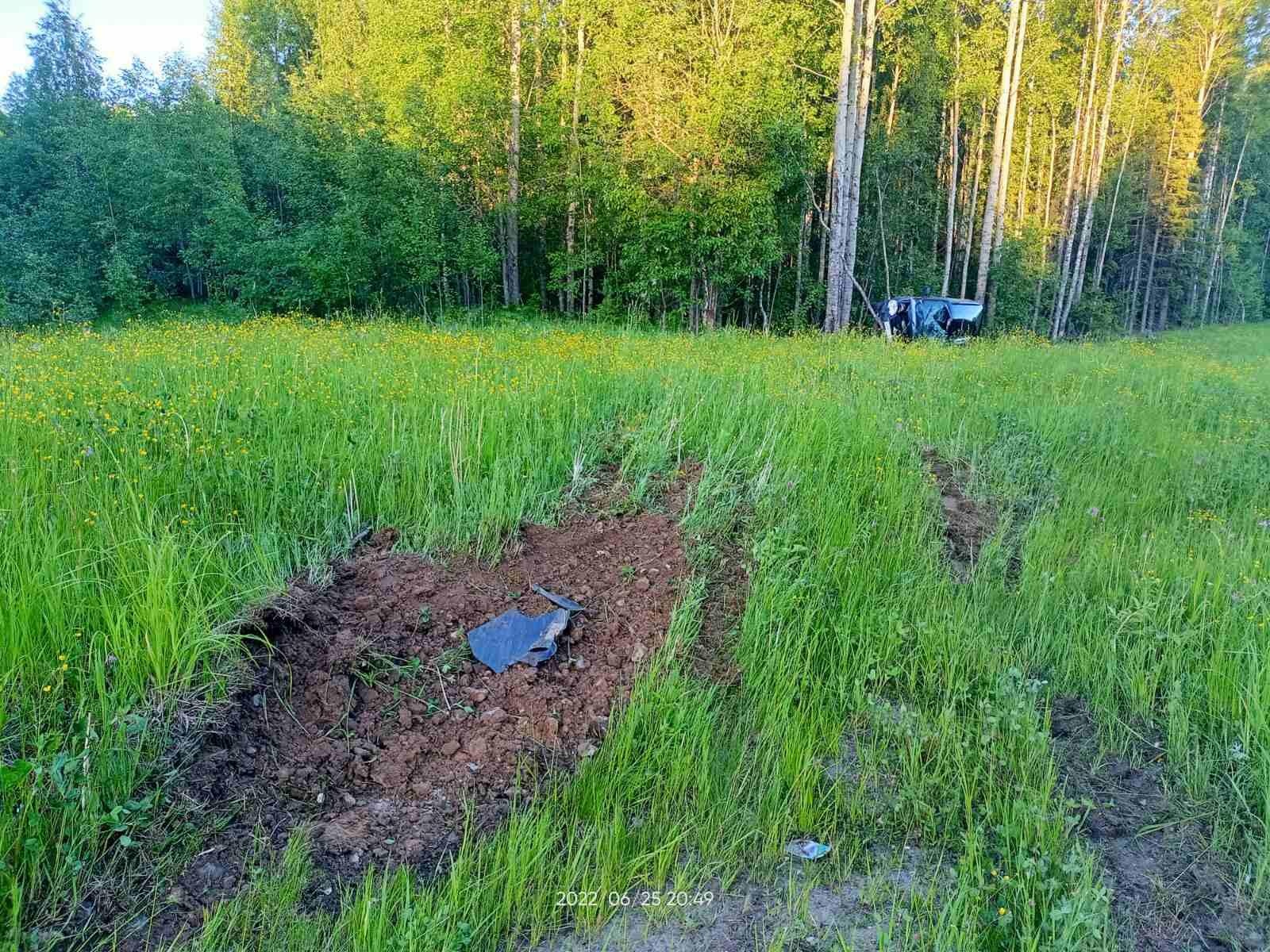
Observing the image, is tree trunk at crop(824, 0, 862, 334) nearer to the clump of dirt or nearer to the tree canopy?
the tree canopy

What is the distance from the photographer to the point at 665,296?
18.9 meters

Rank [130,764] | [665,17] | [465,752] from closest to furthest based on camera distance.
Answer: [130,764] < [465,752] < [665,17]

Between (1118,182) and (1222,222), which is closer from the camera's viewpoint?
(1118,182)

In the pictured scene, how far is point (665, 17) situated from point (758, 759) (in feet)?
56.2

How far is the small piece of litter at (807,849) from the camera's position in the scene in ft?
8.22

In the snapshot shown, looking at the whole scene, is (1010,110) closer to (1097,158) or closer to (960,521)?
(1097,158)

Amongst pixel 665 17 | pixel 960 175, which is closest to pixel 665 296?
pixel 665 17

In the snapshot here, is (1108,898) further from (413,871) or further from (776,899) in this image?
(413,871)

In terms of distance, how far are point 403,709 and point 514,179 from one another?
1883cm

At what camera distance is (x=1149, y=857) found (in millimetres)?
2553

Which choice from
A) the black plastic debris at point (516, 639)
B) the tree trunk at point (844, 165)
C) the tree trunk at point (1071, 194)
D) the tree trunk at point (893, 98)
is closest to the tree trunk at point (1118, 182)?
the tree trunk at point (1071, 194)

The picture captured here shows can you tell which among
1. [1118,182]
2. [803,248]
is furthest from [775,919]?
[1118,182]

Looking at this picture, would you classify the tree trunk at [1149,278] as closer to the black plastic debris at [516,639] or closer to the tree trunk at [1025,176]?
the tree trunk at [1025,176]

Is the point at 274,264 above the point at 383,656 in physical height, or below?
above
